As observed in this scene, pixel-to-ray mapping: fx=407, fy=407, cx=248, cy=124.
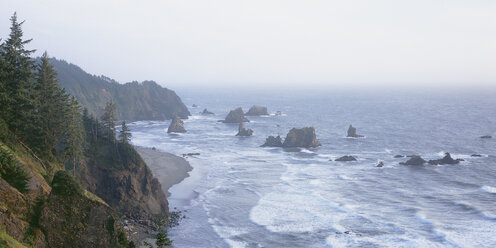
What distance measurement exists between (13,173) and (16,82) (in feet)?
58.9

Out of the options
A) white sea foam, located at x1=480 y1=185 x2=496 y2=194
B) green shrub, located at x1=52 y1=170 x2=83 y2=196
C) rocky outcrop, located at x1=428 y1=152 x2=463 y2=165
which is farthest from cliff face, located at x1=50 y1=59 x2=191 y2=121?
green shrub, located at x1=52 y1=170 x2=83 y2=196

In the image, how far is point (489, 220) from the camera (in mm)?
52594

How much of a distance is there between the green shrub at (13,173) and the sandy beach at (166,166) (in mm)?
40470

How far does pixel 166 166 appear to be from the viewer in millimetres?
86312

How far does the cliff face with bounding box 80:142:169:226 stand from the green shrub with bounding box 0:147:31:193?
25.9 m

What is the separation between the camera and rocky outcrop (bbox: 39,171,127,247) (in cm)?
2588

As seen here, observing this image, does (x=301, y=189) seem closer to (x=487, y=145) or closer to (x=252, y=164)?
(x=252, y=164)

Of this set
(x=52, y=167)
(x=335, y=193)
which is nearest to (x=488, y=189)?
(x=335, y=193)

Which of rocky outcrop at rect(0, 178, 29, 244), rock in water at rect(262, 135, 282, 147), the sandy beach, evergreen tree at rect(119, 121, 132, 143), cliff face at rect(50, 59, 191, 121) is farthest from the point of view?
cliff face at rect(50, 59, 191, 121)

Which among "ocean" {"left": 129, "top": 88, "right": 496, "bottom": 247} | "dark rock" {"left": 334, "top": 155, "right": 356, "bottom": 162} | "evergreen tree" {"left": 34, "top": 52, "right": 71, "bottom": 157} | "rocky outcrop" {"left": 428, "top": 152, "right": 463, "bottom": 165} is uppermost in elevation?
"evergreen tree" {"left": 34, "top": 52, "right": 71, "bottom": 157}

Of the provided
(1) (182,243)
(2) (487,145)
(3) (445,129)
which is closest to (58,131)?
(1) (182,243)

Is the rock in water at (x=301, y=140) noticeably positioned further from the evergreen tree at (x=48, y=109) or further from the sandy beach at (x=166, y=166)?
the evergreen tree at (x=48, y=109)

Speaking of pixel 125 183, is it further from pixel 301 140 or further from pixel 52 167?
pixel 301 140

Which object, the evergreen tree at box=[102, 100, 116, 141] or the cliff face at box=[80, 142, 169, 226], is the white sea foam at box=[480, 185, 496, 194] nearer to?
the cliff face at box=[80, 142, 169, 226]
